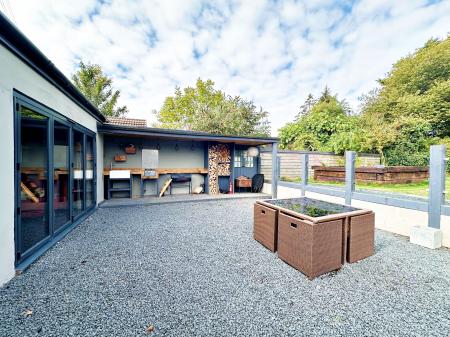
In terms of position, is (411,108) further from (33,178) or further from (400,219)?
(33,178)

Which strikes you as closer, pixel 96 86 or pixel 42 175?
pixel 42 175

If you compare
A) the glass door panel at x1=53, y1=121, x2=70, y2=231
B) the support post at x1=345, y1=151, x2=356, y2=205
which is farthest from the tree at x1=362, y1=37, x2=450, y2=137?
the glass door panel at x1=53, y1=121, x2=70, y2=231

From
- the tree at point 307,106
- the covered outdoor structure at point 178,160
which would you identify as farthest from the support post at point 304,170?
the tree at point 307,106

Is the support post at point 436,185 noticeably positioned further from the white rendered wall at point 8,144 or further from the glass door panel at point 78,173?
the glass door panel at point 78,173

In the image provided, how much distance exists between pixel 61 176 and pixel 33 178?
2.16 ft

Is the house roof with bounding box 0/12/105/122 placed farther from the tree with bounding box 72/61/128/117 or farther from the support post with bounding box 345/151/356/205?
the tree with bounding box 72/61/128/117

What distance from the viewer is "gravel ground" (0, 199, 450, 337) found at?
147 centimetres

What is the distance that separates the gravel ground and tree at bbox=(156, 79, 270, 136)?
1167 centimetres

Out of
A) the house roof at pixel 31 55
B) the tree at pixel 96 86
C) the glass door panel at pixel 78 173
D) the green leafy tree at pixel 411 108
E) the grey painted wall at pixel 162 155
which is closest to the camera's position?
the house roof at pixel 31 55

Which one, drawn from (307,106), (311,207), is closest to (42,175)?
(311,207)

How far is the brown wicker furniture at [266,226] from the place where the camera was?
108 inches

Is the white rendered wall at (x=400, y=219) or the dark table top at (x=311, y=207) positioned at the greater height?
the dark table top at (x=311, y=207)

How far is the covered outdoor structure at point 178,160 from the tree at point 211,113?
21.1 ft

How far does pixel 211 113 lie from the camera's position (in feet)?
46.0
